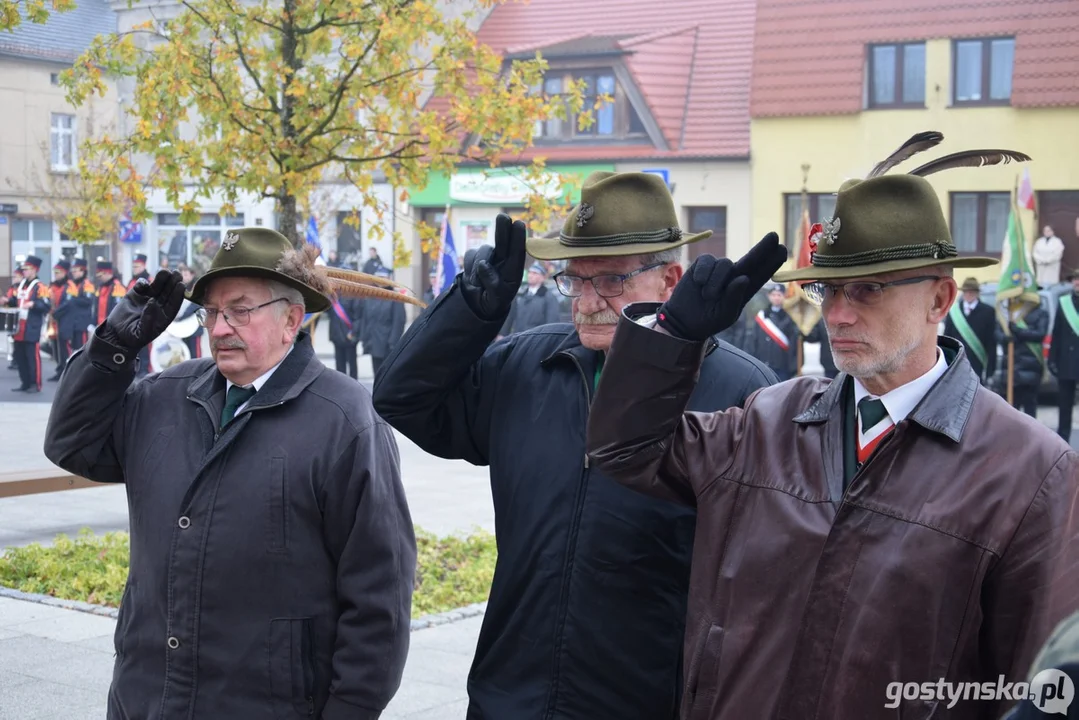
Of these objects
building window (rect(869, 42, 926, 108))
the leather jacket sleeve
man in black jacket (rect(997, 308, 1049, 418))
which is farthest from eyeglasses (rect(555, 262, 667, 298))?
building window (rect(869, 42, 926, 108))

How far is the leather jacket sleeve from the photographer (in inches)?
104

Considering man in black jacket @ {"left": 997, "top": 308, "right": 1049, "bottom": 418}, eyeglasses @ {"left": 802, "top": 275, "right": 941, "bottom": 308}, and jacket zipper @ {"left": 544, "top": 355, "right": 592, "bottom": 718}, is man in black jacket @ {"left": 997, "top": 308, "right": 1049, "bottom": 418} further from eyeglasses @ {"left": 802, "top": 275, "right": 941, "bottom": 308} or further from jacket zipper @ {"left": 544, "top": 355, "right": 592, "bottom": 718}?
eyeglasses @ {"left": 802, "top": 275, "right": 941, "bottom": 308}

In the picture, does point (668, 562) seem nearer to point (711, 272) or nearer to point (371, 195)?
point (711, 272)

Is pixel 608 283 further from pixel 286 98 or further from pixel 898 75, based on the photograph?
pixel 898 75

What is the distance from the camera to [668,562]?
10.6 feet

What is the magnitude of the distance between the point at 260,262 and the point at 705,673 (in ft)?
5.88

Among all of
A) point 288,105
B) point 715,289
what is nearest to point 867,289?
point 715,289

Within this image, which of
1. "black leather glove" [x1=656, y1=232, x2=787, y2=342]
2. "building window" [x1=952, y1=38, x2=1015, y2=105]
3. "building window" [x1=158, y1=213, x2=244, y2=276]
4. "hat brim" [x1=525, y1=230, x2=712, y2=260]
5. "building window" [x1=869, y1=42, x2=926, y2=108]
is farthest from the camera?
"building window" [x1=158, y1=213, x2=244, y2=276]

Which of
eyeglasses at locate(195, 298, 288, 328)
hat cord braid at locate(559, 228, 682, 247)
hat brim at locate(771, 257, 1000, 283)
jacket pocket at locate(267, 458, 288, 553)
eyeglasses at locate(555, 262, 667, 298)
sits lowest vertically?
jacket pocket at locate(267, 458, 288, 553)

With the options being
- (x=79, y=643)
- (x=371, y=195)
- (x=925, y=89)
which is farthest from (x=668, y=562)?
(x=925, y=89)

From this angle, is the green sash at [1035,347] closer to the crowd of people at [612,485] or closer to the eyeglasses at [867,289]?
the crowd of people at [612,485]

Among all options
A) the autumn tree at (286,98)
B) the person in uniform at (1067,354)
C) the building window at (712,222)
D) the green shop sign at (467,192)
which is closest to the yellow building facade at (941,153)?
the building window at (712,222)

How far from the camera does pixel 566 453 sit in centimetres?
334

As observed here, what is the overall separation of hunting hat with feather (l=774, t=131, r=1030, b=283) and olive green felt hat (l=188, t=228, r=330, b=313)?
1587 mm
